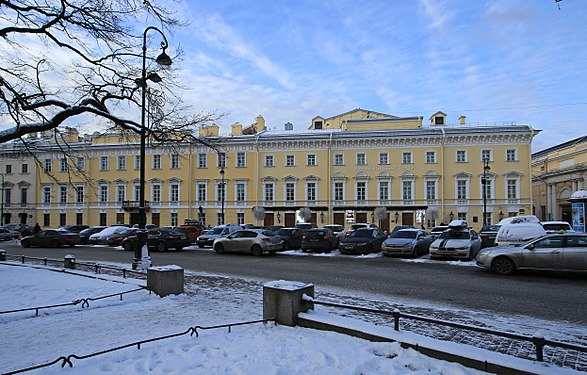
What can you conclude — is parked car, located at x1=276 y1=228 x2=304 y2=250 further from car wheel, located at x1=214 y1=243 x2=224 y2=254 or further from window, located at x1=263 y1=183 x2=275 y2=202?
window, located at x1=263 y1=183 x2=275 y2=202

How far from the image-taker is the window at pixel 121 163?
5803 centimetres

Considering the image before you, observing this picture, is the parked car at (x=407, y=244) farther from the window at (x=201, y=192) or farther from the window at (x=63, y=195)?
the window at (x=63, y=195)

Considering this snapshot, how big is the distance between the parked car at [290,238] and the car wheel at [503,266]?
1336cm

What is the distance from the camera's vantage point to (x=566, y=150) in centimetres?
6606

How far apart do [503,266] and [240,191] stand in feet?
140

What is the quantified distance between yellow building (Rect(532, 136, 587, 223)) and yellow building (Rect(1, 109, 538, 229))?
18.0 metres

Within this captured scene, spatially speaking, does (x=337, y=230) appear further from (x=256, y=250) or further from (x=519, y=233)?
(x=519, y=233)

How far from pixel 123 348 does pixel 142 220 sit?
29.8ft

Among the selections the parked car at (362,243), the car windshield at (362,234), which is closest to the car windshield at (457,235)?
the parked car at (362,243)

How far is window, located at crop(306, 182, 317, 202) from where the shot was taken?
52531 mm

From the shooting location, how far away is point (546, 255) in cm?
1348

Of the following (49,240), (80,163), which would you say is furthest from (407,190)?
(49,240)

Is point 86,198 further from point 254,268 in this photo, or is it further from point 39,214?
point 254,268

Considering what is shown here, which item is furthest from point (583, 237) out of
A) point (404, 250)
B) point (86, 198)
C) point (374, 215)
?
point (86, 198)
